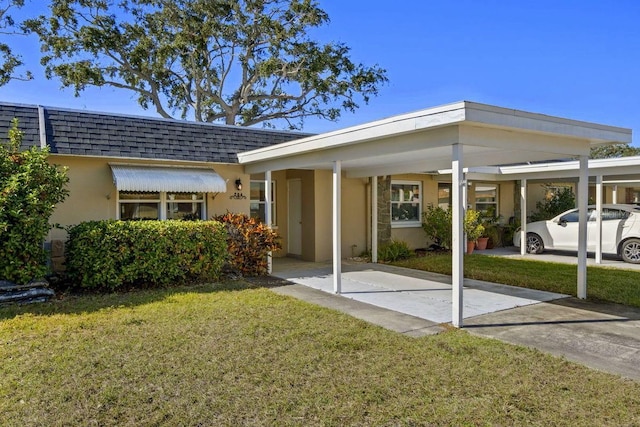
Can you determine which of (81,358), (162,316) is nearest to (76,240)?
(162,316)

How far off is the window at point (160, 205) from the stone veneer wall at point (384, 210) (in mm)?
6485

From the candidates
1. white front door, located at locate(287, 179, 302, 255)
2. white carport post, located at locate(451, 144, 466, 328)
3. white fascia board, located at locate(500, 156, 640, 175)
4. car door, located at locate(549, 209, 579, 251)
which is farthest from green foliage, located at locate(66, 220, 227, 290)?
car door, located at locate(549, 209, 579, 251)

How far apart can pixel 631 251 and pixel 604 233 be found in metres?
0.98

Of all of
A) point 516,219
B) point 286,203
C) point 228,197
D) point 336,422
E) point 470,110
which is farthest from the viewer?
point 516,219

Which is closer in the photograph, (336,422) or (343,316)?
(336,422)

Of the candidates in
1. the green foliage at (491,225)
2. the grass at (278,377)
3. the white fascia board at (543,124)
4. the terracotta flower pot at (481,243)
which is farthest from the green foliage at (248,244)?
the green foliage at (491,225)

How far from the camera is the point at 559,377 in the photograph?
15.7 ft

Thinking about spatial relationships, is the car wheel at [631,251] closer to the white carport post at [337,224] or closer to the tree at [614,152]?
the white carport post at [337,224]

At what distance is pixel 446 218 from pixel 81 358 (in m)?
13.2

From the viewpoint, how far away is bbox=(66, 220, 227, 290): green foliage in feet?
29.8

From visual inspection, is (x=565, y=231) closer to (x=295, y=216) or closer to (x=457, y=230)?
(x=295, y=216)

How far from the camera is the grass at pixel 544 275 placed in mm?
9133

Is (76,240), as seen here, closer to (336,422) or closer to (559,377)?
(336,422)

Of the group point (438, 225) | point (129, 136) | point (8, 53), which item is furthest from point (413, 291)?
point (8, 53)
